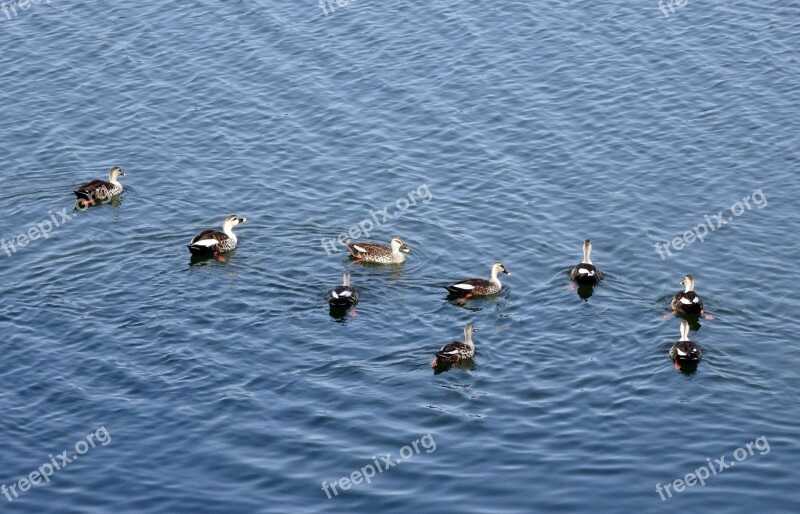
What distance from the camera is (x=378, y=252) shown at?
122ft

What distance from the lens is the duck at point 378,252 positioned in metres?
37.2

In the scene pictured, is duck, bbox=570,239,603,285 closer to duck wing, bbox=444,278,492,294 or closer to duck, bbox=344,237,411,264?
duck wing, bbox=444,278,492,294

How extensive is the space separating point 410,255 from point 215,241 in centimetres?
586

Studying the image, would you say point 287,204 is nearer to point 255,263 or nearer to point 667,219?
point 255,263

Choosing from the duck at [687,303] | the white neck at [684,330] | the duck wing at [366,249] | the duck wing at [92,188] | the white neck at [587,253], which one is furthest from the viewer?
the duck wing at [92,188]

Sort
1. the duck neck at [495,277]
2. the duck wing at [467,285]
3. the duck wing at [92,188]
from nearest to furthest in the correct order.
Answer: the duck wing at [467,285] < the duck neck at [495,277] < the duck wing at [92,188]

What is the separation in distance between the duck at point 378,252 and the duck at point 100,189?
28.4 feet

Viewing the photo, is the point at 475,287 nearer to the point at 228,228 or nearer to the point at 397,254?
the point at 397,254

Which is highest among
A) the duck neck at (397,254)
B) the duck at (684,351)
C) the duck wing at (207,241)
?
the duck neck at (397,254)

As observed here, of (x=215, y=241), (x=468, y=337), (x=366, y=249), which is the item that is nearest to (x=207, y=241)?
(x=215, y=241)

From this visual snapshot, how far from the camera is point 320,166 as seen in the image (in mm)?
43219

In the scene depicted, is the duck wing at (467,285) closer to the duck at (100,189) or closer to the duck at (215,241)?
the duck at (215,241)

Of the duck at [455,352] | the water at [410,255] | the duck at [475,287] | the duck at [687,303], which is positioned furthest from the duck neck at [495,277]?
the duck at [687,303]

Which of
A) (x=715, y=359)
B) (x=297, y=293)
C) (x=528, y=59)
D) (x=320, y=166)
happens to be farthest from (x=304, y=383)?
(x=528, y=59)
